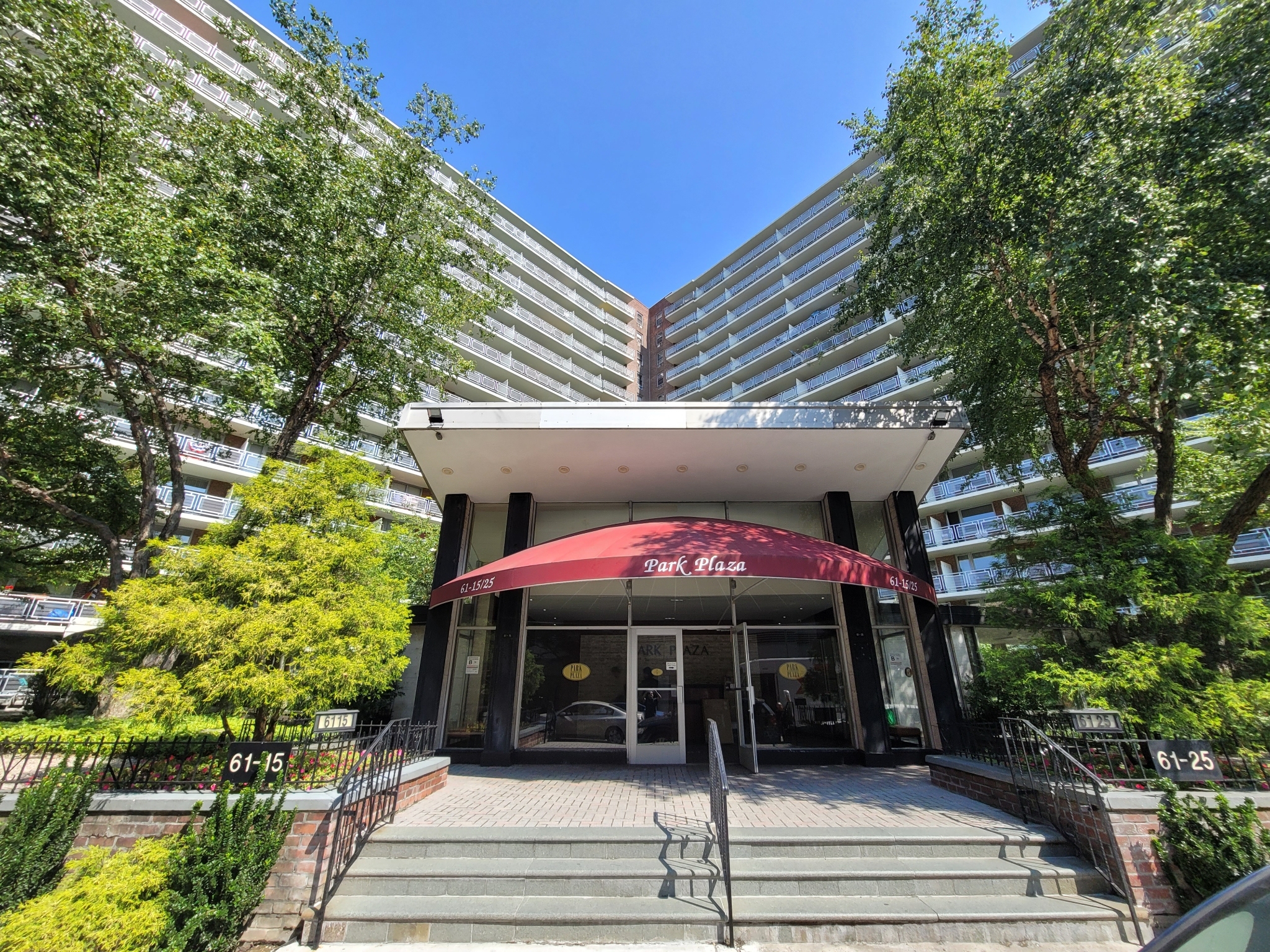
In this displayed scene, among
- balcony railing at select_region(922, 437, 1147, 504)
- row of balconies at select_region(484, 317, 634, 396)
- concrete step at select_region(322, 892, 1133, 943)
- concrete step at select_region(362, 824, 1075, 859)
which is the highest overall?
row of balconies at select_region(484, 317, 634, 396)

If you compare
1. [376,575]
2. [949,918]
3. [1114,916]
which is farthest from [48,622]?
[1114,916]

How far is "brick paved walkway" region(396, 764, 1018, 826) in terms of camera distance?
19.0 ft

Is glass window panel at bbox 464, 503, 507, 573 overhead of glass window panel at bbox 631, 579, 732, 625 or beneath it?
overhead

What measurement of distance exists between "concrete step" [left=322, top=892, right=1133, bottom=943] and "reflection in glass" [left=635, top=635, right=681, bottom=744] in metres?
5.54

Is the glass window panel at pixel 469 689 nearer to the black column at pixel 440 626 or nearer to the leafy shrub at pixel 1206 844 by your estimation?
the black column at pixel 440 626

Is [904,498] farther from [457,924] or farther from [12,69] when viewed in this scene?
[12,69]

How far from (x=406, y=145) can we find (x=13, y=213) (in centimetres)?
683

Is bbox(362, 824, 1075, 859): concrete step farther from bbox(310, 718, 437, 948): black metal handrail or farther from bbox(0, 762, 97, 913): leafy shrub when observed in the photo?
bbox(0, 762, 97, 913): leafy shrub

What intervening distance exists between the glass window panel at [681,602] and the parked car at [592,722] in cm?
179

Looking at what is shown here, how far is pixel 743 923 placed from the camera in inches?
169

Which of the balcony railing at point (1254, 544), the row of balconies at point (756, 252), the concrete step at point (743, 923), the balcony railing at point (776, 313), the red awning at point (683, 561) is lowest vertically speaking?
the concrete step at point (743, 923)

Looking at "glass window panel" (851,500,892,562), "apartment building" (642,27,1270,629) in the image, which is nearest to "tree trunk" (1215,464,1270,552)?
"glass window panel" (851,500,892,562)

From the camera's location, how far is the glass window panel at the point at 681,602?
10.5 meters

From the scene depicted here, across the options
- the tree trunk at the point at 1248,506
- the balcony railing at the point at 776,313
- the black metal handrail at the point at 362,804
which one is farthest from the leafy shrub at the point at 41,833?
the balcony railing at the point at 776,313
